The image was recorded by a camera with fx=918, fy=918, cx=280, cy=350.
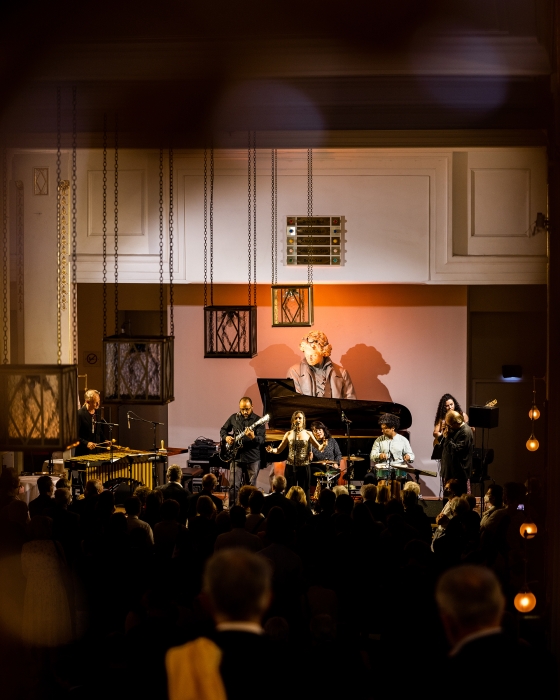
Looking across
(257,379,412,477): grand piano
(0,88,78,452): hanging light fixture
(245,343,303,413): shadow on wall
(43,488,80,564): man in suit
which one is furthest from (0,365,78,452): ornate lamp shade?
(245,343,303,413): shadow on wall

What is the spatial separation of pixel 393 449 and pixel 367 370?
2.92m

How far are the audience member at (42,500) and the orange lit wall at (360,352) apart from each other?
22.2 ft

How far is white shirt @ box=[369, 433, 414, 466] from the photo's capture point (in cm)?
1173

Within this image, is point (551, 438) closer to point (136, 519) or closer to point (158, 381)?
point (158, 381)

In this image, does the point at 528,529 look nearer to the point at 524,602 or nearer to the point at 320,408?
the point at 524,602

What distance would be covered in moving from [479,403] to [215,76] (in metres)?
9.82

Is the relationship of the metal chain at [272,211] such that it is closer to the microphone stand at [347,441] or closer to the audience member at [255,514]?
the microphone stand at [347,441]

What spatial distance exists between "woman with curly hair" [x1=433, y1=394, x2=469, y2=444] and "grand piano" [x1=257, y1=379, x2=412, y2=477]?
1.43 feet

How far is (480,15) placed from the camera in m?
5.88

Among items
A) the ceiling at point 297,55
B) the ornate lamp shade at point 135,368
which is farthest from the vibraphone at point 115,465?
the ceiling at point 297,55

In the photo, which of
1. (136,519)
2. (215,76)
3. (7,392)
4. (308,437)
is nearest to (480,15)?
(215,76)

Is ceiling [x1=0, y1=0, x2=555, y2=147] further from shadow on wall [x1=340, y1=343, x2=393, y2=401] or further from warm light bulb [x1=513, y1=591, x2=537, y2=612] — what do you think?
shadow on wall [x1=340, y1=343, x2=393, y2=401]

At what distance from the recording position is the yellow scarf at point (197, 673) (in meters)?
3.21

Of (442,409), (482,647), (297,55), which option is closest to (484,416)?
(442,409)
